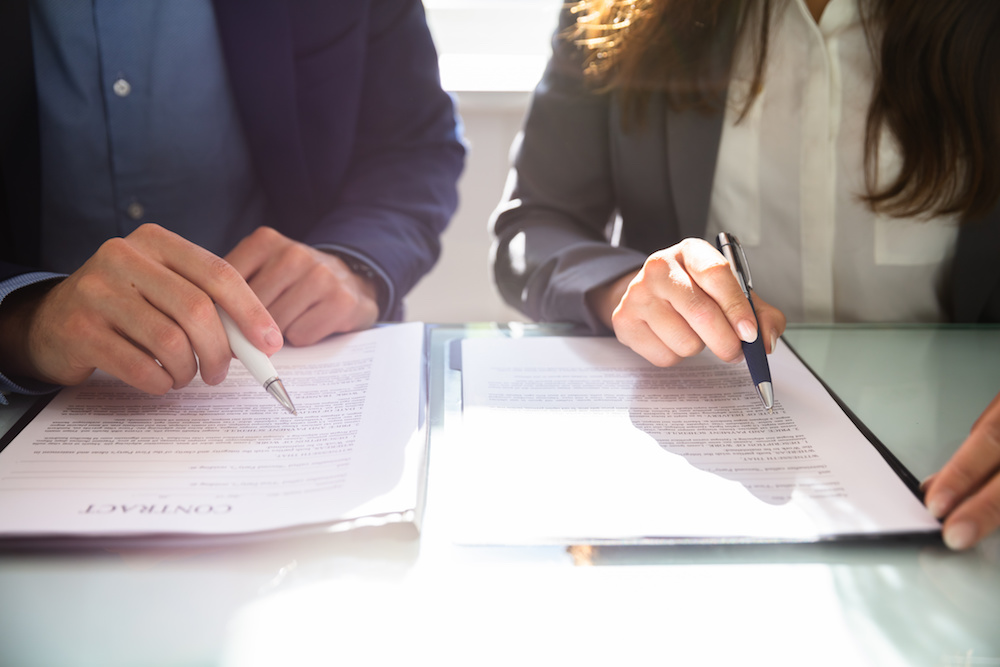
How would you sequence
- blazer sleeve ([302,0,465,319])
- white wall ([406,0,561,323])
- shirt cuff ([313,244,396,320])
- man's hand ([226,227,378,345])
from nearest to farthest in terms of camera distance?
man's hand ([226,227,378,345]) < shirt cuff ([313,244,396,320]) < blazer sleeve ([302,0,465,319]) < white wall ([406,0,561,323])

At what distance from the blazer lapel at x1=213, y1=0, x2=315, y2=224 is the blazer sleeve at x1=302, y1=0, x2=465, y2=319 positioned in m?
0.07

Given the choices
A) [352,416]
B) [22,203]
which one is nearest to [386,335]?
[352,416]

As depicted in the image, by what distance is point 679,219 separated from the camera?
67 centimetres

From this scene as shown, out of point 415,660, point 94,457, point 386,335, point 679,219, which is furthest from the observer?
point 679,219

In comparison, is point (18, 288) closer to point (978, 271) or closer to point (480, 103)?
point (978, 271)

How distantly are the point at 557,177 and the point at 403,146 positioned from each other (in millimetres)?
199

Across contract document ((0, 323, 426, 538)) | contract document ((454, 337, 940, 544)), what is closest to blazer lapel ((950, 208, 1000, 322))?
contract document ((454, 337, 940, 544))

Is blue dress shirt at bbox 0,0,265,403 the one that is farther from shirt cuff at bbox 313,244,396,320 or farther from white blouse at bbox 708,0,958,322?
white blouse at bbox 708,0,958,322

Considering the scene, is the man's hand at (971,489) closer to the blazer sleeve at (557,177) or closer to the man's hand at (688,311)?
the man's hand at (688,311)

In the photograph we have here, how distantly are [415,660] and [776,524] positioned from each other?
0.18 m

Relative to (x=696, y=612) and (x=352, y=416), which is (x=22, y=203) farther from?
(x=696, y=612)

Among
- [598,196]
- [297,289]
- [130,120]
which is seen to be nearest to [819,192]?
[598,196]

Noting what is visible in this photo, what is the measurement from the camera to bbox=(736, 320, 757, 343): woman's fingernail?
1.35ft

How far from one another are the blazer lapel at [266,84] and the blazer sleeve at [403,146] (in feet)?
0.23
